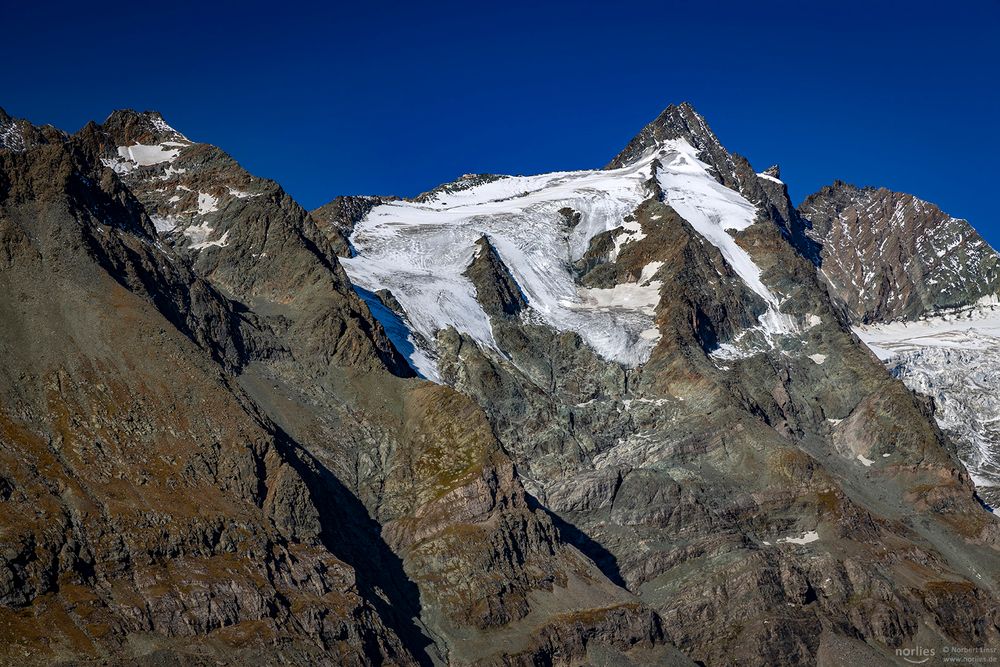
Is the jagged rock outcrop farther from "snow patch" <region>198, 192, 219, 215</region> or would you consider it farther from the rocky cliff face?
"snow patch" <region>198, 192, 219, 215</region>

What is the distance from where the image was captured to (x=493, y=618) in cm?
12619

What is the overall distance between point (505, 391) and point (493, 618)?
60537 mm

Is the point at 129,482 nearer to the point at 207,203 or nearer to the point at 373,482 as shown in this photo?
the point at 373,482

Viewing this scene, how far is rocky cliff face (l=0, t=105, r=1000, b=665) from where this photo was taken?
4198 inches

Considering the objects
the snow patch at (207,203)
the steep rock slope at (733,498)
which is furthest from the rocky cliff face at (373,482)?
the snow patch at (207,203)

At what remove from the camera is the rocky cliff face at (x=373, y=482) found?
350ft

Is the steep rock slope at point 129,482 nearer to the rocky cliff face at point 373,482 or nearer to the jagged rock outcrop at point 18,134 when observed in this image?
the rocky cliff face at point 373,482

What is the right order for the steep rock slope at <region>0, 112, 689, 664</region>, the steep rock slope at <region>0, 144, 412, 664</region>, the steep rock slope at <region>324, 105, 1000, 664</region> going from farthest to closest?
1. the steep rock slope at <region>324, 105, 1000, 664</region>
2. the steep rock slope at <region>0, 112, 689, 664</region>
3. the steep rock slope at <region>0, 144, 412, 664</region>

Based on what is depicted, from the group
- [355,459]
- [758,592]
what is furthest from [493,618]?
[758,592]

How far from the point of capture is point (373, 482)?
144 metres

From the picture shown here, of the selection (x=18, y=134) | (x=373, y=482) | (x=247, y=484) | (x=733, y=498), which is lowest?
(x=733, y=498)

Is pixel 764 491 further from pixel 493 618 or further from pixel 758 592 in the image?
pixel 493 618

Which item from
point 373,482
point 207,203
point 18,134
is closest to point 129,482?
point 373,482

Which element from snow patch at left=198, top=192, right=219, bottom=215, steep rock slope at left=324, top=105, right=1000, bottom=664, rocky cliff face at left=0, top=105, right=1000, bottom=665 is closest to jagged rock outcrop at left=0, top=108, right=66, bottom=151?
rocky cliff face at left=0, top=105, right=1000, bottom=665
